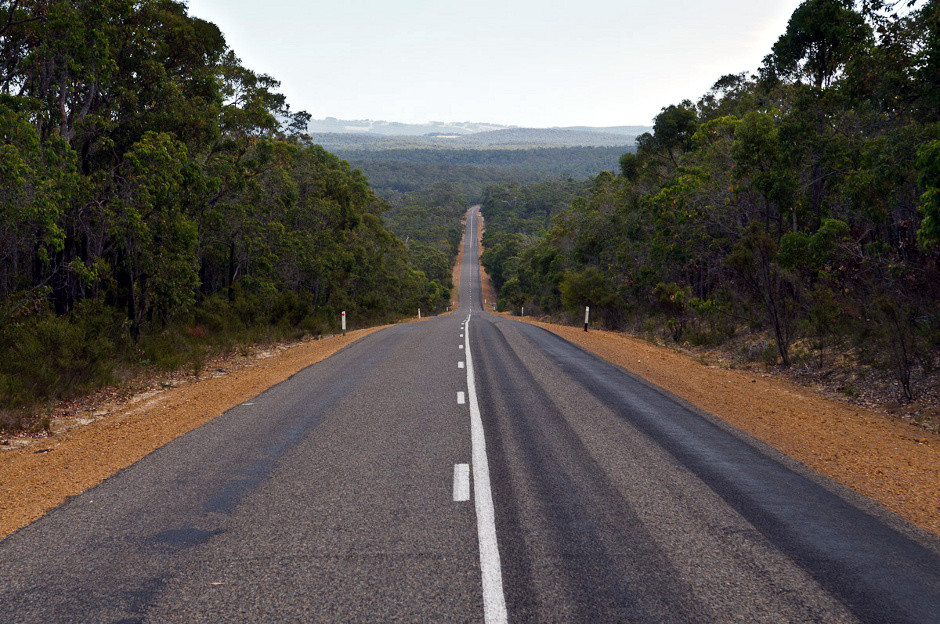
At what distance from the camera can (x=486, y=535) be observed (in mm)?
4887

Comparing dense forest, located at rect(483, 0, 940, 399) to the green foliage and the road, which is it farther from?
the road

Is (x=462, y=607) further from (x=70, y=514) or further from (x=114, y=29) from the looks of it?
(x=114, y=29)

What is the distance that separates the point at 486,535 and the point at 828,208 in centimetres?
1644

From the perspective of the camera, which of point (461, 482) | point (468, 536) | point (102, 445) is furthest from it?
point (102, 445)

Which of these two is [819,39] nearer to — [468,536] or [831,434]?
[831,434]

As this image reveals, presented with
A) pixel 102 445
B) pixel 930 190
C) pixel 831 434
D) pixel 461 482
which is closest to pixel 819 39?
pixel 930 190

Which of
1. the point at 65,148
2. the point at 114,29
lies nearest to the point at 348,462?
the point at 65,148

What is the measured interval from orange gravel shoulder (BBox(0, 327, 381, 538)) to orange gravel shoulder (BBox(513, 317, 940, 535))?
26.1 feet

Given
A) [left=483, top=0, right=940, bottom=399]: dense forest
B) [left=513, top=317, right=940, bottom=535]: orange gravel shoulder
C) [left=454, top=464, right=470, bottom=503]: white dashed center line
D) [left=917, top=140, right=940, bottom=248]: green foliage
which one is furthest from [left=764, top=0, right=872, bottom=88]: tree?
[left=454, top=464, right=470, bottom=503]: white dashed center line

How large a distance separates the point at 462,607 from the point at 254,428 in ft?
19.3

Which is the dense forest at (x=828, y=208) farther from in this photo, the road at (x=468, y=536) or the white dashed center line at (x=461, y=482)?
the white dashed center line at (x=461, y=482)

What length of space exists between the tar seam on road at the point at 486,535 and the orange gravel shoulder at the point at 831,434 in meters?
3.73

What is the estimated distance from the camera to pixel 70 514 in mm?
5453

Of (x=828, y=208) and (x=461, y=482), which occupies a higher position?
(x=828, y=208)
